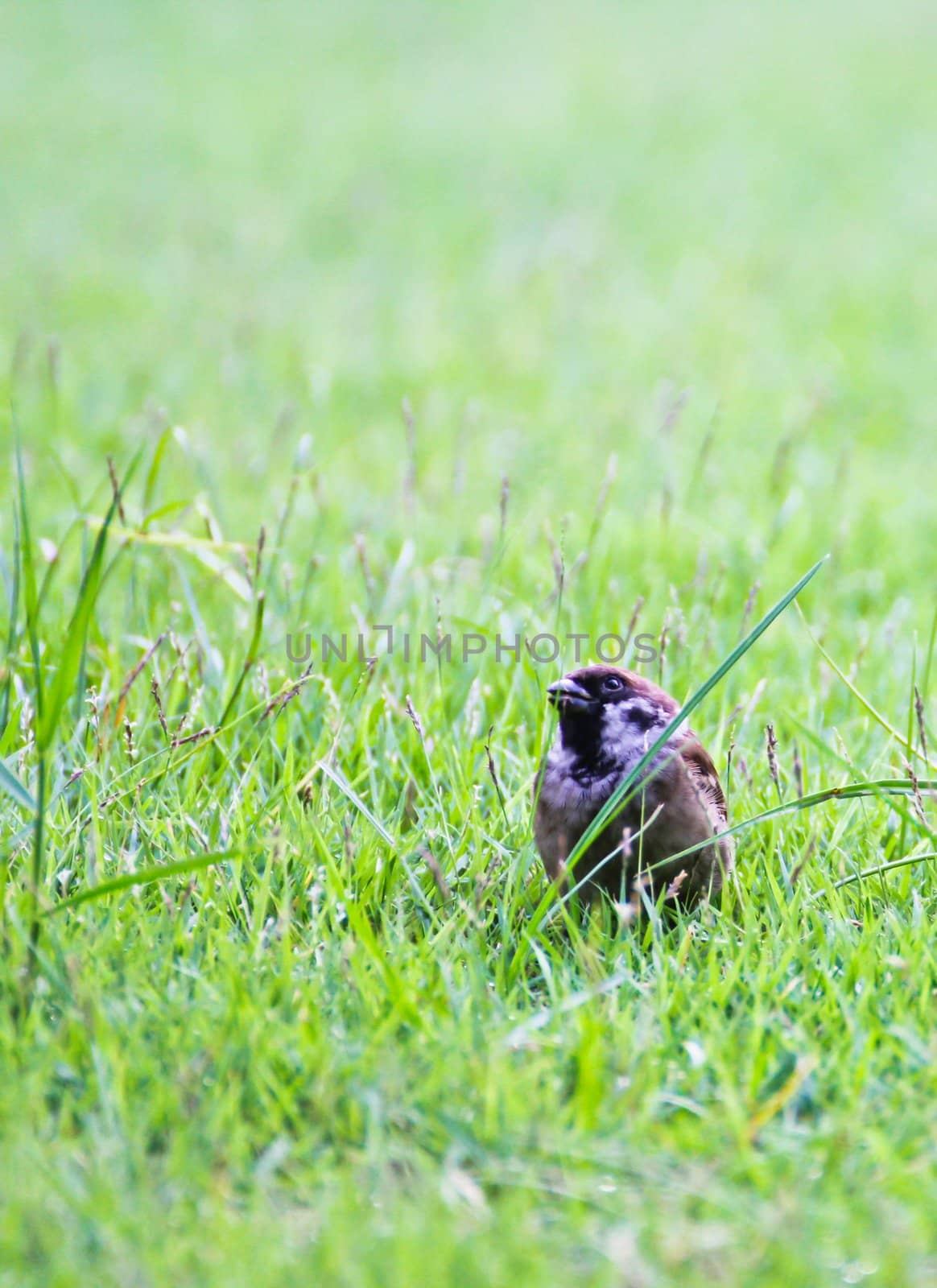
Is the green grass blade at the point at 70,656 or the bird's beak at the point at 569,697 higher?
the green grass blade at the point at 70,656

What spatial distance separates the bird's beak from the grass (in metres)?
0.23

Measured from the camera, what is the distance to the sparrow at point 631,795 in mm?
2840

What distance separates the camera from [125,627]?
379 cm

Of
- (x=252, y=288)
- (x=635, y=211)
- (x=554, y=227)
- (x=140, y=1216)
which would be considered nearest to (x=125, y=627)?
(x=140, y=1216)

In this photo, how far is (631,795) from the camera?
105 inches

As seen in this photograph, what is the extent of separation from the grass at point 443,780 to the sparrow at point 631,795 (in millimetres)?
107

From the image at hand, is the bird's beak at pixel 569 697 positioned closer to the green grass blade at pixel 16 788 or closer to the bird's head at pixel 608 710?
the bird's head at pixel 608 710

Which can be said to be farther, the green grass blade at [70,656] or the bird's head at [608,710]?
the bird's head at [608,710]

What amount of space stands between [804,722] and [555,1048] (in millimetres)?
1631

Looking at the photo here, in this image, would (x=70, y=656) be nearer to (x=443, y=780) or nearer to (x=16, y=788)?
(x=16, y=788)

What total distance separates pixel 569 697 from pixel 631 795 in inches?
16.8

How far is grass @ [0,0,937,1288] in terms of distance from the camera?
196 centimetres

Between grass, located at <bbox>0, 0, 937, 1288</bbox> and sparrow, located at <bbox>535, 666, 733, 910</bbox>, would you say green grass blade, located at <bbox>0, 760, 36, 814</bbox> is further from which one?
sparrow, located at <bbox>535, 666, 733, 910</bbox>

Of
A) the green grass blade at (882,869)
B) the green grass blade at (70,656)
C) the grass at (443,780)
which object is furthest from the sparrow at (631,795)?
the green grass blade at (70,656)
